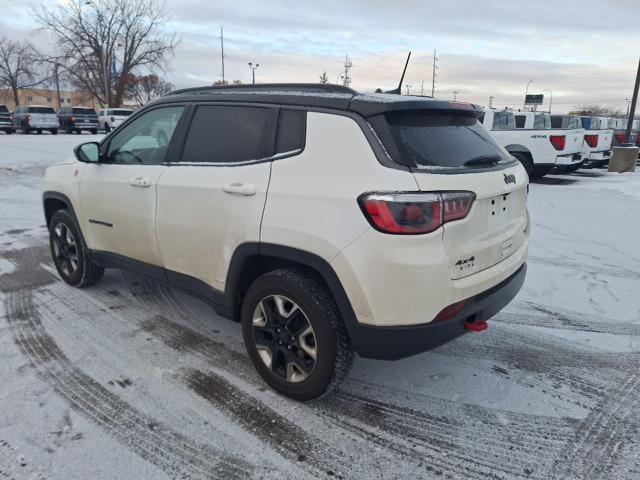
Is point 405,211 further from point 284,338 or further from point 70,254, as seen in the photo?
point 70,254

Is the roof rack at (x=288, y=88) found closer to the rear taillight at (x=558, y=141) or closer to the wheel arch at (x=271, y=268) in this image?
the wheel arch at (x=271, y=268)

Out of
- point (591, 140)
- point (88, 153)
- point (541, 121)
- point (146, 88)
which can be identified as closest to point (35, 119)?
point (541, 121)

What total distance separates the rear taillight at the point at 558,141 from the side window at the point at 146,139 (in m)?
10.8

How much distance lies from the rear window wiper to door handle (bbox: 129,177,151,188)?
217cm

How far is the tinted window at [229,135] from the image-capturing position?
2.86m

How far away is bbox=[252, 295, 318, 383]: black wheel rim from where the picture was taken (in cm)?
266

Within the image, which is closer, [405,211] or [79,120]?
[405,211]

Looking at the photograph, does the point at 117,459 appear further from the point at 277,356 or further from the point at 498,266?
the point at 498,266

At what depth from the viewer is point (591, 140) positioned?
13.3 metres

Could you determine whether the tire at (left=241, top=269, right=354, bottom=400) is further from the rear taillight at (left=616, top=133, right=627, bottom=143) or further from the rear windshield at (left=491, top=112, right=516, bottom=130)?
the rear taillight at (left=616, top=133, right=627, bottom=143)

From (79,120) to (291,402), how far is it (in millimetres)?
31421

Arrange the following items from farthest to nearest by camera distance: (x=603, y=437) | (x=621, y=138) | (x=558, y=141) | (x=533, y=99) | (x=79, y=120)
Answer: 1. (x=533, y=99)
2. (x=79, y=120)
3. (x=621, y=138)
4. (x=558, y=141)
5. (x=603, y=437)

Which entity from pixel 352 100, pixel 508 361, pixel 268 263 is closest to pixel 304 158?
pixel 352 100

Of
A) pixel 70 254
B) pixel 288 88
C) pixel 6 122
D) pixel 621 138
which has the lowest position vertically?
pixel 70 254
